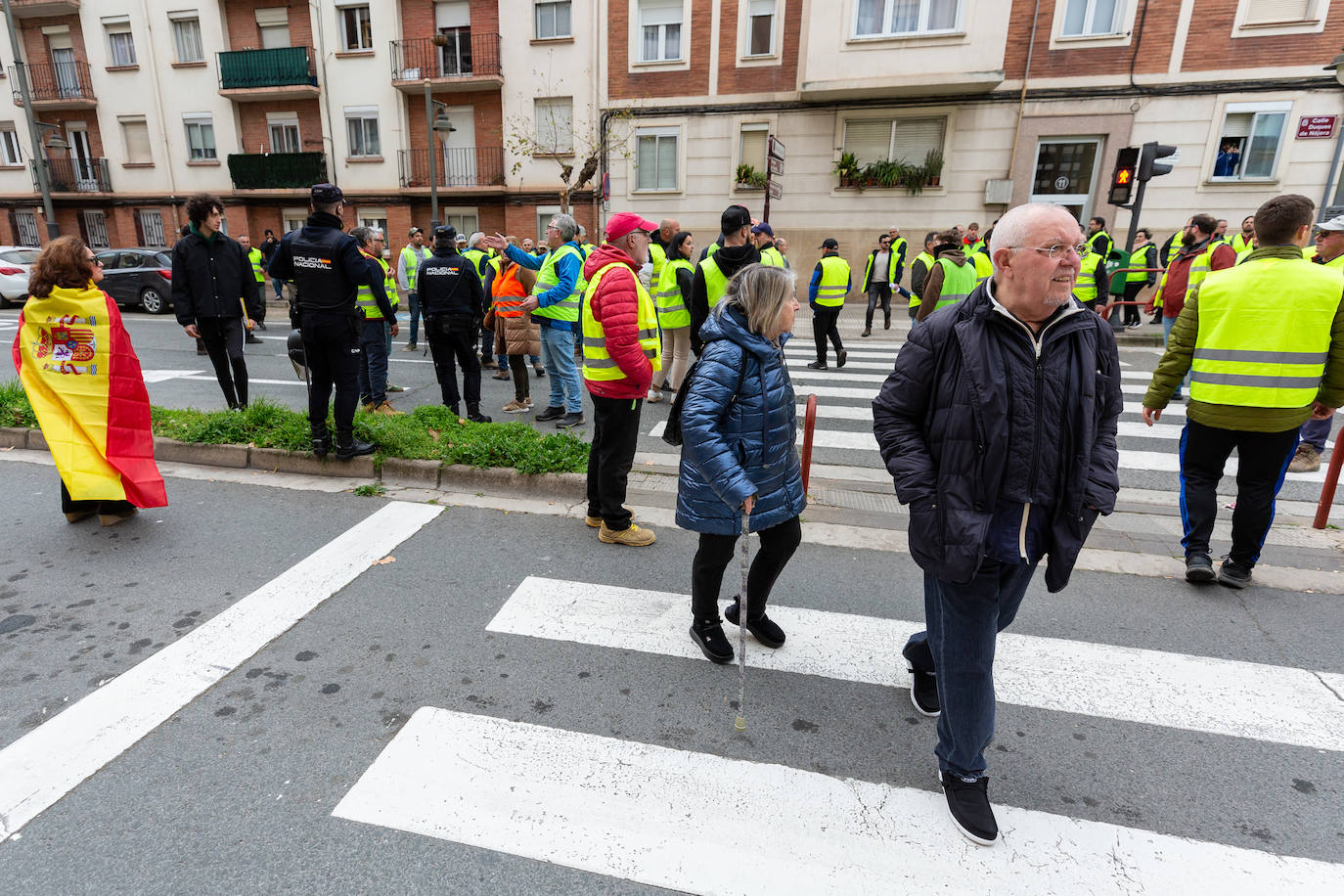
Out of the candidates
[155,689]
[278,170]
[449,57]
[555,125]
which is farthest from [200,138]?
[155,689]

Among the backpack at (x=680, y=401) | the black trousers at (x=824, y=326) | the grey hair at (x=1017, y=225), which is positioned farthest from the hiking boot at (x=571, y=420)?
the grey hair at (x=1017, y=225)

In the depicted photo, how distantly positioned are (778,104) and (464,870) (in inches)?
818

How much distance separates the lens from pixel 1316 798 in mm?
2438

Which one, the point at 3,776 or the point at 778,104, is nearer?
the point at 3,776

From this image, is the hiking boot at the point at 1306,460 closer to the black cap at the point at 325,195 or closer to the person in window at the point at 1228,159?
the black cap at the point at 325,195

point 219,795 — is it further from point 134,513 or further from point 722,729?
point 134,513

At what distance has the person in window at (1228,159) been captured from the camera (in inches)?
661

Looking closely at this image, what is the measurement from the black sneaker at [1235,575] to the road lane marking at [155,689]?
500 cm

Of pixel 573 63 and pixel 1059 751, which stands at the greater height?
pixel 573 63

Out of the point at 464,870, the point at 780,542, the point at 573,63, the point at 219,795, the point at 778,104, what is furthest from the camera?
the point at 573,63

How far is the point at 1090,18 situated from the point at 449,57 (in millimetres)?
18913

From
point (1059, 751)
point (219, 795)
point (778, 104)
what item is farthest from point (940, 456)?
point (778, 104)

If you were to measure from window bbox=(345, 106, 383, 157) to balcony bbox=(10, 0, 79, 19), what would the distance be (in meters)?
12.0

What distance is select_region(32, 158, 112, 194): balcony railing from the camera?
27.0 metres
